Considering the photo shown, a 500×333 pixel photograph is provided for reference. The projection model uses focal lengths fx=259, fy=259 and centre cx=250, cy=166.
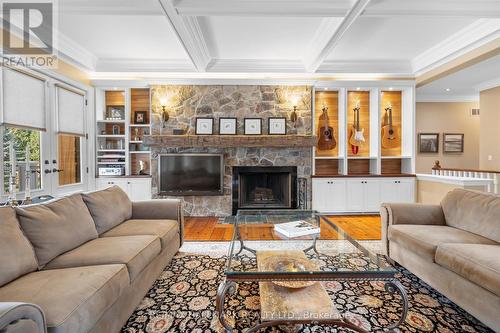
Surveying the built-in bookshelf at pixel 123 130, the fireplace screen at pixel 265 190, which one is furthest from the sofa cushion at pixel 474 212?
the built-in bookshelf at pixel 123 130

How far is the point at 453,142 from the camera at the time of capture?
6.74 meters

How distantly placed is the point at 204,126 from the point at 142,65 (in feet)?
5.07

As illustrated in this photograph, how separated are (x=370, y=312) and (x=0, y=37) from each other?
15.3 ft

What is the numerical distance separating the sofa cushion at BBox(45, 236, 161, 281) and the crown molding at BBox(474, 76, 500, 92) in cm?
692

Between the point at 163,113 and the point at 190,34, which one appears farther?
the point at 163,113

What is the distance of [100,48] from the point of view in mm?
4168

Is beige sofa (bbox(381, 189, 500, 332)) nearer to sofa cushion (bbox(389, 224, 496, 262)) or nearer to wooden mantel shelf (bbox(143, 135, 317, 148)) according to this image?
sofa cushion (bbox(389, 224, 496, 262))

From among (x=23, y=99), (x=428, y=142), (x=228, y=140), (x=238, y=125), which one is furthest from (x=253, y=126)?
(x=428, y=142)

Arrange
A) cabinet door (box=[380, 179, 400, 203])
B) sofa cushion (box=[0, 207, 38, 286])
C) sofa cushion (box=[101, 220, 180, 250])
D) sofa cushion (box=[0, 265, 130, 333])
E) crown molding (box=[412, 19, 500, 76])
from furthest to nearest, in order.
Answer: cabinet door (box=[380, 179, 400, 203]) → crown molding (box=[412, 19, 500, 76]) → sofa cushion (box=[101, 220, 180, 250]) → sofa cushion (box=[0, 207, 38, 286]) → sofa cushion (box=[0, 265, 130, 333])

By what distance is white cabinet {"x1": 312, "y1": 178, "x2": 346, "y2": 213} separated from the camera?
4.95 m

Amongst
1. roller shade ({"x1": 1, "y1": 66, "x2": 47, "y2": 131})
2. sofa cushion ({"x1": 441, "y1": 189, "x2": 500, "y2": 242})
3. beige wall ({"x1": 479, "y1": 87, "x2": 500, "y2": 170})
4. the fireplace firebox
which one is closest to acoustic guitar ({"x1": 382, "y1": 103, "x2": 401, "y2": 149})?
the fireplace firebox

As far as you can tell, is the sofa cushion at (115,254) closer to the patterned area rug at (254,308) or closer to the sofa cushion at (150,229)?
the sofa cushion at (150,229)

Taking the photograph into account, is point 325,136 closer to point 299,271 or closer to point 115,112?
point 299,271

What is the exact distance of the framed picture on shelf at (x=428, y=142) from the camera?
22.0 feet
